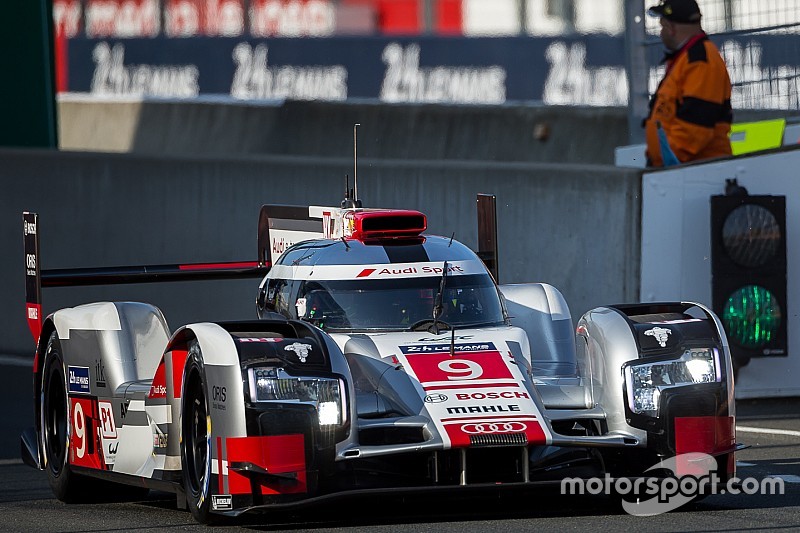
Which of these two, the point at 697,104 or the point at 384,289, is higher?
the point at 697,104

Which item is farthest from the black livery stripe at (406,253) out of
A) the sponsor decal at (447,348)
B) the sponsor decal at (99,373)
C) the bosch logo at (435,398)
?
the sponsor decal at (99,373)

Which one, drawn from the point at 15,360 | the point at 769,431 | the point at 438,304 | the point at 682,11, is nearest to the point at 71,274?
the point at 438,304

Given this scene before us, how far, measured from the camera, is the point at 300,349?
25.8ft

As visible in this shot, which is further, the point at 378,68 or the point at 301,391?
the point at 378,68

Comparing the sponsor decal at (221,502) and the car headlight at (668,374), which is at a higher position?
the car headlight at (668,374)

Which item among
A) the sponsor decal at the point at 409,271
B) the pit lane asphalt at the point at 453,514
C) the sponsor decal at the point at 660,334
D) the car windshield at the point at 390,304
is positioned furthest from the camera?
the sponsor decal at the point at 409,271

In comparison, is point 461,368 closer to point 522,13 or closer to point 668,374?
point 668,374

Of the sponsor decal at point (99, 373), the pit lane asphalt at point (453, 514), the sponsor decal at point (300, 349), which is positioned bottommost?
the pit lane asphalt at point (453, 514)

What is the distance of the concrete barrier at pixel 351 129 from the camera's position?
1958 centimetres

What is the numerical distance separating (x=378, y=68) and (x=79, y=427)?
19626mm

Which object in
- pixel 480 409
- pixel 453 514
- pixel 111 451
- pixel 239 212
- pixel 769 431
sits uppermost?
pixel 239 212

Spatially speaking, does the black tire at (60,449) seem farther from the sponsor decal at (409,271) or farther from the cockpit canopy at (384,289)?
the sponsor decal at (409,271)

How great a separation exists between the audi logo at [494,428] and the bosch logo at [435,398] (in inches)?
9.2

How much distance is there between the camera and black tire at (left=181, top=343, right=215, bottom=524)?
7.93 meters
